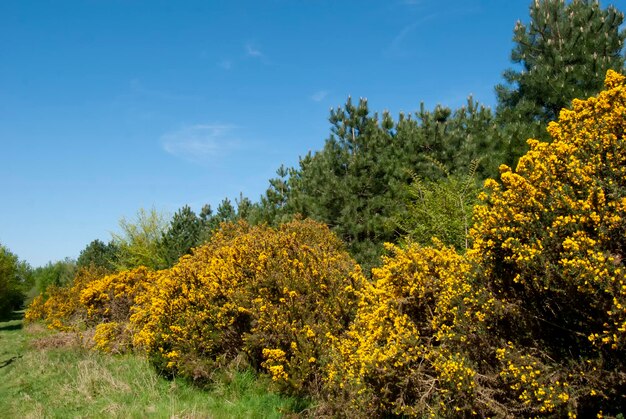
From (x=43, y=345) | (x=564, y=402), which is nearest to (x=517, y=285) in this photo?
(x=564, y=402)

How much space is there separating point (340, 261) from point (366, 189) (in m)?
6.95

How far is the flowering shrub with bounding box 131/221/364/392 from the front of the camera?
6.49 metres

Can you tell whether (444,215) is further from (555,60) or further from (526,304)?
(555,60)

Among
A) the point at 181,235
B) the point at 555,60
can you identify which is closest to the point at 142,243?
the point at 181,235

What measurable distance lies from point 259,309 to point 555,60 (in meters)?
10.2

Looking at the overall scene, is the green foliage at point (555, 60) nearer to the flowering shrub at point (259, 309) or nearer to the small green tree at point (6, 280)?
the flowering shrub at point (259, 309)

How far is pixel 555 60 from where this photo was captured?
12.0 meters

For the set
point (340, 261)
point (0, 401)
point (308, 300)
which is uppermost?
point (340, 261)

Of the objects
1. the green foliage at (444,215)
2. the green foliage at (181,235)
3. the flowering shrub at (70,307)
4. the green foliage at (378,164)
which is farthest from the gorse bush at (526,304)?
the green foliage at (181,235)

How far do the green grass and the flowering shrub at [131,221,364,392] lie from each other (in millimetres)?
382

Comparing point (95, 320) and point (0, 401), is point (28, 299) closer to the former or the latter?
point (95, 320)

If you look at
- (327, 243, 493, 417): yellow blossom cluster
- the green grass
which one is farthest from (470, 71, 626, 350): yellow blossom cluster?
the green grass

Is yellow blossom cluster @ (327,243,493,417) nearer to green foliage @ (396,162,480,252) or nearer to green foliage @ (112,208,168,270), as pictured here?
green foliage @ (396,162,480,252)

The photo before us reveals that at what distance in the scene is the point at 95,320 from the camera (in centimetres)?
1567
